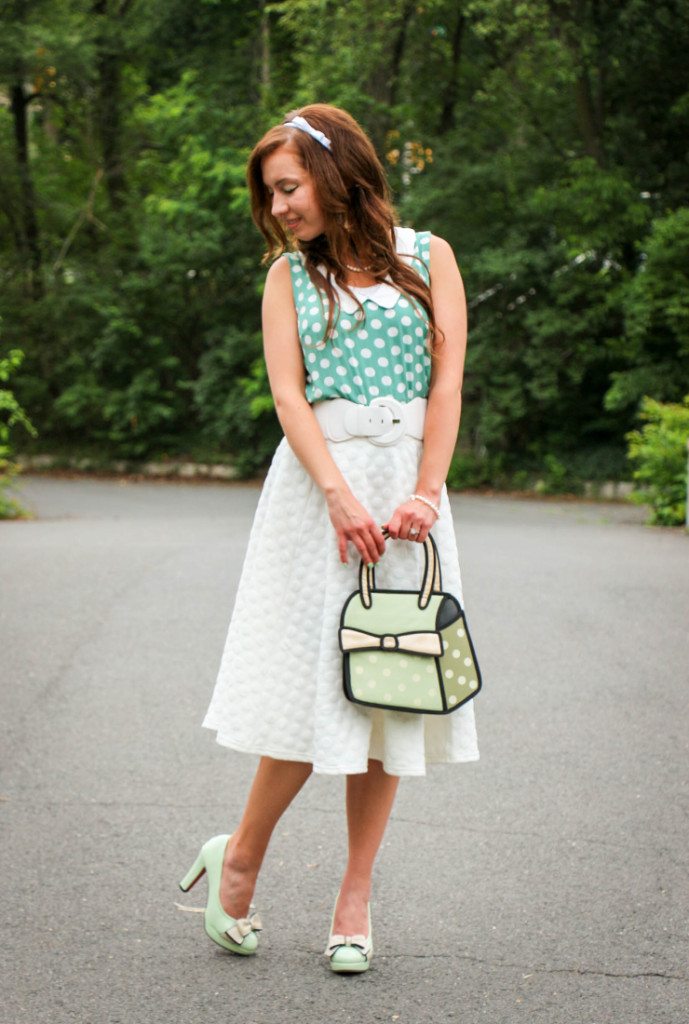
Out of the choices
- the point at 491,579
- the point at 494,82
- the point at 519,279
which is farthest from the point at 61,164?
the point at 491,579

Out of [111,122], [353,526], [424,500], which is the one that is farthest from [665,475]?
[111,122]

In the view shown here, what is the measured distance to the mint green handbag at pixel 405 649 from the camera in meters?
2.92

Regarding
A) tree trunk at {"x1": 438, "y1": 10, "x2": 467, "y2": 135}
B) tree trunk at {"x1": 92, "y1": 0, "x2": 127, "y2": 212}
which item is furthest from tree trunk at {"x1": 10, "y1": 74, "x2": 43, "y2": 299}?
tree trunk at {"x1": 438, "y1": 10, "x2": 467, "y2": 135}

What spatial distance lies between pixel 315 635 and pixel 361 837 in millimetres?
515

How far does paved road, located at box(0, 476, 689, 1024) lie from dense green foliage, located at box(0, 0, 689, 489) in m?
15.5

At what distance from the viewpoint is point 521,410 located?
2370 centimetres

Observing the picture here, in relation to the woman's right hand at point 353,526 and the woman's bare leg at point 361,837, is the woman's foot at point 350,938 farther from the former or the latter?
the woman's right hand at point 353,526

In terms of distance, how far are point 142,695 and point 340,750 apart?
10.8 ft

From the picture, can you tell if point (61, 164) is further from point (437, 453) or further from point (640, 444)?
point (437, 453)

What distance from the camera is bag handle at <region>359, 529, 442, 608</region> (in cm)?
298

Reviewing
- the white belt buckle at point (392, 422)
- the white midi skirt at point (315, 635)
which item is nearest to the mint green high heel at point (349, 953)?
the white midi skirt at point (315, 635)

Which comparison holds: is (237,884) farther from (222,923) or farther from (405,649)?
(405,649)

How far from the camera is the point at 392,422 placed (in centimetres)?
305

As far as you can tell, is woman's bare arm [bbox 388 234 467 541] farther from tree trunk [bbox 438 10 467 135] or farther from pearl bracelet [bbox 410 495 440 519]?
tree trunk [bbox 438 10 467 135]
